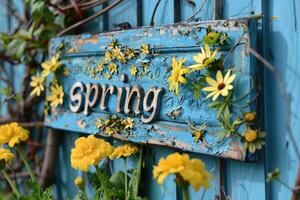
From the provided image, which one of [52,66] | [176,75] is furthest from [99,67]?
[176,75]

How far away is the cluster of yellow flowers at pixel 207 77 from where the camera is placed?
1.21 m

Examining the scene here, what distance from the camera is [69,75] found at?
1.82 meters

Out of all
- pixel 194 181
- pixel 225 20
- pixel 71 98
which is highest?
pixel 225 20

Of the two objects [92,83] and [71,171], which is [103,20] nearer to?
[92,83]

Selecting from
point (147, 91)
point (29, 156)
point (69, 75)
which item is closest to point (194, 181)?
point (147, 91)

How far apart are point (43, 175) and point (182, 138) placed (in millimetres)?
861

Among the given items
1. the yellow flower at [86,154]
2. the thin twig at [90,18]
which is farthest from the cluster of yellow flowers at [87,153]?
the thin twig at [90,18]

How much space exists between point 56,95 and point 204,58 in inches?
29.1

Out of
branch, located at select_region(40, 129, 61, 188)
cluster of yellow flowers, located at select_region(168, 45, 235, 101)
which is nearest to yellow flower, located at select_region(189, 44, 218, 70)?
cluster of yellow flowers, located at select_region(168, 45, 235, 101)

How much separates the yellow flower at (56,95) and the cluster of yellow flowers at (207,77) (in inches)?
23.3

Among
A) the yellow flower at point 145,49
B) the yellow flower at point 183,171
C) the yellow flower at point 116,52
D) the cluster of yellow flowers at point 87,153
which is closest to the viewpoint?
the yellow flower at point 183,171

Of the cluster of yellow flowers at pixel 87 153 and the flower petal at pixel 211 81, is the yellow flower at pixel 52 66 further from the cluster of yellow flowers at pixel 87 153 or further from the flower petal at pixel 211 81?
the flower petal at pixel 211 81

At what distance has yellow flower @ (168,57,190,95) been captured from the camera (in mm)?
1305

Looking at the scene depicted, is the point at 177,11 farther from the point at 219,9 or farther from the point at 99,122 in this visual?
the point at 99,122
